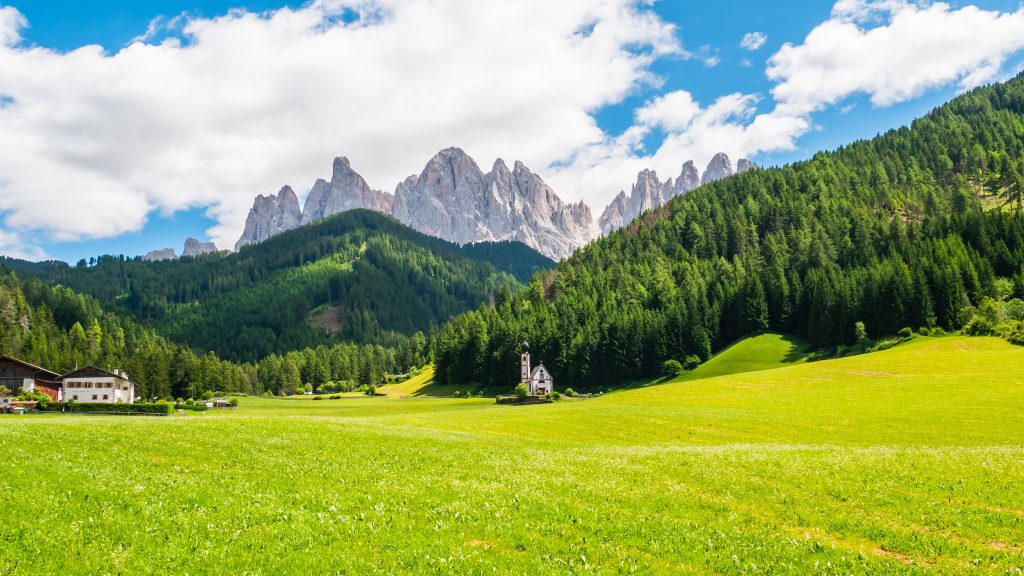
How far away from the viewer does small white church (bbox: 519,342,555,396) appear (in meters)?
140

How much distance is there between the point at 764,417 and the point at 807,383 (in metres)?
29.3

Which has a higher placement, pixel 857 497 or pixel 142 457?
pixel 142 457

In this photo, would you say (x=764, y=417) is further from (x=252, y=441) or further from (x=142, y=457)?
(x=142, y=457)

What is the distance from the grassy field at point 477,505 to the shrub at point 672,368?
90.5 m

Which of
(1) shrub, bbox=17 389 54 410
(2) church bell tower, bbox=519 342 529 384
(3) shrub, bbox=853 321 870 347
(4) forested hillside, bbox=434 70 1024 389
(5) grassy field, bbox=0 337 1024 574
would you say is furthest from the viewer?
(2) church bell tower, bbox=519 342 529 384

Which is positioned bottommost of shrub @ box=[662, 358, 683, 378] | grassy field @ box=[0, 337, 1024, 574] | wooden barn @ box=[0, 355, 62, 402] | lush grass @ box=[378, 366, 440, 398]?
lush grass @ box=[378, 366, 440, 398]

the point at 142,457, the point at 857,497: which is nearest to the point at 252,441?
the point at 142,457

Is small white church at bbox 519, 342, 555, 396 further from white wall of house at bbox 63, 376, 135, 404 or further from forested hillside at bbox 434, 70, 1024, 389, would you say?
white wall of house at bbox 63, 376, 135, 404

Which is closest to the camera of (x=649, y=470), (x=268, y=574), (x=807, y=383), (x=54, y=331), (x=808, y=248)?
(x=268, y=574)

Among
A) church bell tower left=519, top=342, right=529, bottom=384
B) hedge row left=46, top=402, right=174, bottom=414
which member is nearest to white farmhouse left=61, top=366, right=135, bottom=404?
hedge row left=46, top=402, right=174, bottom=414

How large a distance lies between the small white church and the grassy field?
102688 millimetres

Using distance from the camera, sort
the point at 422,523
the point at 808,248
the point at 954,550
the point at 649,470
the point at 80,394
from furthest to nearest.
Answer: the point at 808,248 → the point at 80,394 → the point at 649,470 → the point at 422,523 → the point at 954,550

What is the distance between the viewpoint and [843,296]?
4843 inches

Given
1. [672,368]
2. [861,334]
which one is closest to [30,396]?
[672,368]
